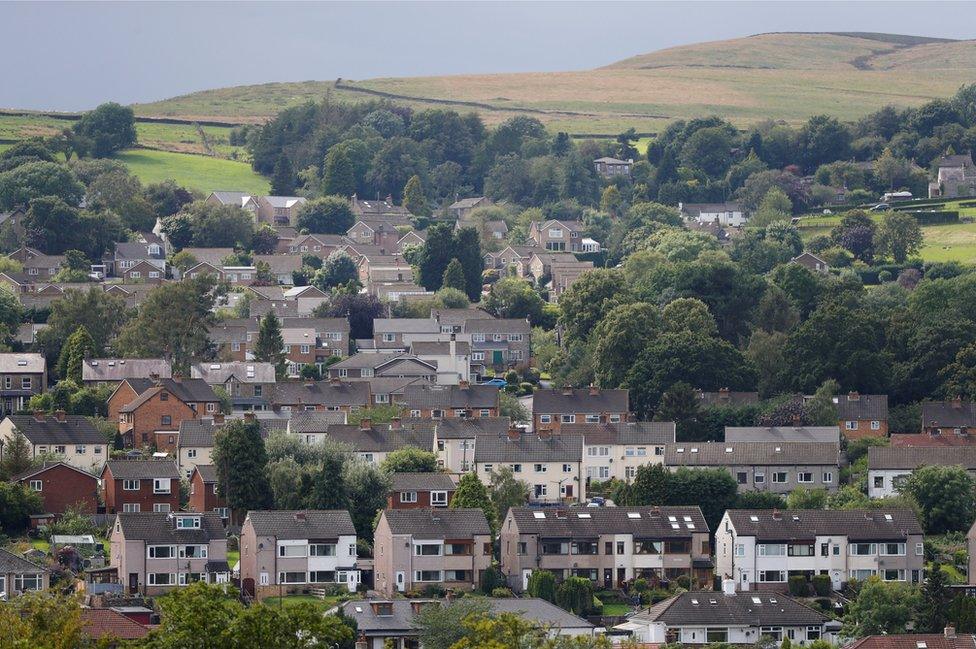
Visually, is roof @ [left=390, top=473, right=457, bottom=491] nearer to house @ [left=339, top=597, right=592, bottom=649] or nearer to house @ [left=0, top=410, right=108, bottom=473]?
house @ [left=0, top=410, right=108, bottom=473]

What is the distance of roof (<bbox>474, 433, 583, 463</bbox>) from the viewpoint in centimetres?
9375

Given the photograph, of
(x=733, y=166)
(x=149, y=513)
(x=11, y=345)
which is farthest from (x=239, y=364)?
(x=733, y=166)

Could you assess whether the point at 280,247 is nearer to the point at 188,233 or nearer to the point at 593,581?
the point at 188,233

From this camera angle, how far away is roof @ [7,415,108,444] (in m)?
93.1

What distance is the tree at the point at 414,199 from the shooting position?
170375 millimetres

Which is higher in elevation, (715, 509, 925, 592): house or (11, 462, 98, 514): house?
(11, 462, 98, 514): house

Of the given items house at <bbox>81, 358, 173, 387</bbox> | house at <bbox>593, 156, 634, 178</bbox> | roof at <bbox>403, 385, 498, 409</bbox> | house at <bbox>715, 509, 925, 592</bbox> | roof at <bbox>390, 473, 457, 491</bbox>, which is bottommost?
house at <bbox>715, 509, 925, 592</bbox>

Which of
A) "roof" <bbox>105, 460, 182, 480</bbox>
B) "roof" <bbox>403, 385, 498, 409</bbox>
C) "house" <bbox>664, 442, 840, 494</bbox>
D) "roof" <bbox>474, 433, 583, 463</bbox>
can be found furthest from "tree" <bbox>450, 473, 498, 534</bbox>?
"roof" <bbox>403, 385, 498, 409</bbox>

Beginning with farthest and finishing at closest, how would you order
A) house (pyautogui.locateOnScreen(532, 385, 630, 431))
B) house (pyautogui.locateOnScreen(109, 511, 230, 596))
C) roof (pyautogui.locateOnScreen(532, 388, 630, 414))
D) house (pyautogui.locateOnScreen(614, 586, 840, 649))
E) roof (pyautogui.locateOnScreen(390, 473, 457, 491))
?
1. roof (pyautogui.locateOnScreen(532, 388, 630, 414))
2. house (pyautogui.locateOnScreen(532, 385, 630, 431))
3. roof (pyautogui.locateOnScreen(390, 473, 457, 491))
4. house (pyautogui.locateOnScreen(109, 511, 230, 596))
5. house (pyautogui.locateOnScreen(614, 586, 840, 649))

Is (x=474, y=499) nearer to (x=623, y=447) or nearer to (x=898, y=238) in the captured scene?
(x=623, y=447)

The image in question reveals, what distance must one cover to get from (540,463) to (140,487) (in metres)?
15.1

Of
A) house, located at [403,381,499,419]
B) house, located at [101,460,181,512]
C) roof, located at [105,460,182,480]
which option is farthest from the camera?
house, located at [403,381,499,419]

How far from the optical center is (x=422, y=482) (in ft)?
289

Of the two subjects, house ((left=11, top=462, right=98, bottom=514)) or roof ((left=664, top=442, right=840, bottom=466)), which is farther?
roof ((left=664, top=442, right=840, bottom=466))
